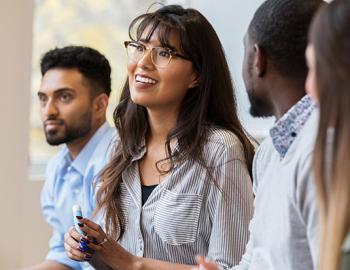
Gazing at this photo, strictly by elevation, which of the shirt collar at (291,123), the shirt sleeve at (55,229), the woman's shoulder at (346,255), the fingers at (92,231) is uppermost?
the shirt collar at (291,123)

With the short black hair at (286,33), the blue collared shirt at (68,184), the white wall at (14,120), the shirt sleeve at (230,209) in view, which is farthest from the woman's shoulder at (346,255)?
the white wall at (14,120)

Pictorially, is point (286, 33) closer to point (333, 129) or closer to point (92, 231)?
point (333, 129)

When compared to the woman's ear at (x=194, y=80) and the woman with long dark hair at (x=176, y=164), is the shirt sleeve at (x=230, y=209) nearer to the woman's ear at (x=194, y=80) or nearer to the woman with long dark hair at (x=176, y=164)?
the woman with long dark hair at (x=176, y=164)

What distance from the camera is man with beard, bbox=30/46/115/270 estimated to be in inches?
109

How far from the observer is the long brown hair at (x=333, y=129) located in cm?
110

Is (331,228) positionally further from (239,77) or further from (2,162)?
(2,162)

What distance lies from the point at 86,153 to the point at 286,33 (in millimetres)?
1442

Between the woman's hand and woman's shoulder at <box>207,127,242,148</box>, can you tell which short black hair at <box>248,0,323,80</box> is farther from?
the woman's hand

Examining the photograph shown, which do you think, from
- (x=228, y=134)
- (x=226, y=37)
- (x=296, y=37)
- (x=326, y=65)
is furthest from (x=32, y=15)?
(x=326, y=65)

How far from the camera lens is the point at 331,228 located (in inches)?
Answer: 43.6

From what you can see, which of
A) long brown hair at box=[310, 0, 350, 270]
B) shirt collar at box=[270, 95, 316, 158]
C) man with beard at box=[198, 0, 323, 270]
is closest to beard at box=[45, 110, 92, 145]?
man with beard at box=[198, 0, 323, 270]

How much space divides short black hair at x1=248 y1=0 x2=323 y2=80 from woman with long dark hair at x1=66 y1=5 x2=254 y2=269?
0.55 metres

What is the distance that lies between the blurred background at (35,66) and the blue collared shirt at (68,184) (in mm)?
550

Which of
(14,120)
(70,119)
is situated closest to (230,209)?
(70,119)
